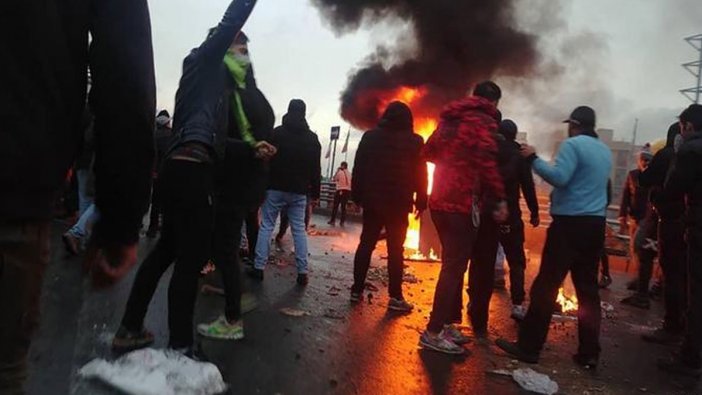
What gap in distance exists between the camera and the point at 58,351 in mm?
3539

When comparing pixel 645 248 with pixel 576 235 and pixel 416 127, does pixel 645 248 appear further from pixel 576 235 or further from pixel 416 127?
pixel 416 127

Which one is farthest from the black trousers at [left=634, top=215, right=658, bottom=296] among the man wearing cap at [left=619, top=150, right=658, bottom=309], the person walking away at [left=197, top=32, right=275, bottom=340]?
the person walking away at [left=197, top=32, right=275, bottom=340]

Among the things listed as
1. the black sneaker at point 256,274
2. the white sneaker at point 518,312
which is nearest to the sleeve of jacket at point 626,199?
the white sneaker at point 518,312

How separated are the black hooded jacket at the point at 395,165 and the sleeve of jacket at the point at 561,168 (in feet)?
5.13

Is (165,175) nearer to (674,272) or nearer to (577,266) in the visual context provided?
(577,266)

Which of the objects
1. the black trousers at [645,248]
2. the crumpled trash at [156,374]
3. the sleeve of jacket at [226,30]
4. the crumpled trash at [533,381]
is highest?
the sleeve of jacket at [226,30]

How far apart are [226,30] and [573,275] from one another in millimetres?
3221

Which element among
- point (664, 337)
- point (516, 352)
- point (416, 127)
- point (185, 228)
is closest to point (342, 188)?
point (416, 127)

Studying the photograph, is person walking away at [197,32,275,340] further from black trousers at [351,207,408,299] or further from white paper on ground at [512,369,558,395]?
white paper on ground at [512,369,558,395]

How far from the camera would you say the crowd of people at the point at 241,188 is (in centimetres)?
148

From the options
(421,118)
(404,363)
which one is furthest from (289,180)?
(421,118)

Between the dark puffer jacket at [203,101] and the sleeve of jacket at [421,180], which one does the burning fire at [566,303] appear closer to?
the sleeve of jacket at [421,180]

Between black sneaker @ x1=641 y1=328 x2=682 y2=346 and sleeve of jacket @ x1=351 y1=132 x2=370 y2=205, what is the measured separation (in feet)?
10.3

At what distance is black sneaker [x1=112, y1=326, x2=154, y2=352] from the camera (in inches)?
140
